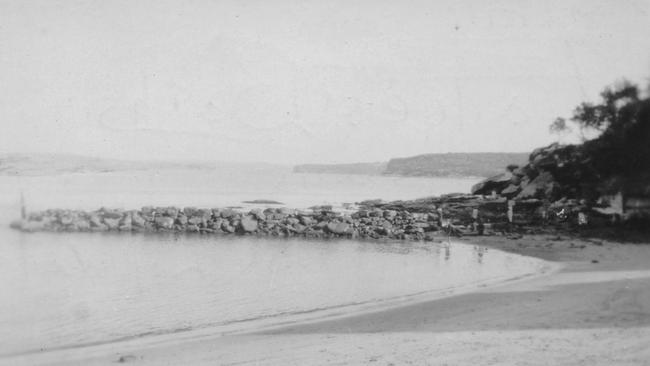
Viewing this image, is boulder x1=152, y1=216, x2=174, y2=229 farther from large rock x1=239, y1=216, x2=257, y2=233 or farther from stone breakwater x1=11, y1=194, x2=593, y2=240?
large rock x1=239, y1=216, x2=257, y2=233

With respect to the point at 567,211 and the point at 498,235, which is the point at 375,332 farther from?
the point at 567,211

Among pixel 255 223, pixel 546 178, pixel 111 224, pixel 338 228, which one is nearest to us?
pixel 338 228

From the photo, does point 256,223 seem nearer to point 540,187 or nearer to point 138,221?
point 138,221

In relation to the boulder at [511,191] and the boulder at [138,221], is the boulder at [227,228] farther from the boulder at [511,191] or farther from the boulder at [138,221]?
the boulder at [511,191]

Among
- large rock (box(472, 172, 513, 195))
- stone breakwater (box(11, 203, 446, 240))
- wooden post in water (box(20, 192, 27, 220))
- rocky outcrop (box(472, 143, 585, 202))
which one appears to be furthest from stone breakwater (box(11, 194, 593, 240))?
wooden post in water (box(20, 192, 27, 220))

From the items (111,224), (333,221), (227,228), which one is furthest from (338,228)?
(111,224)
